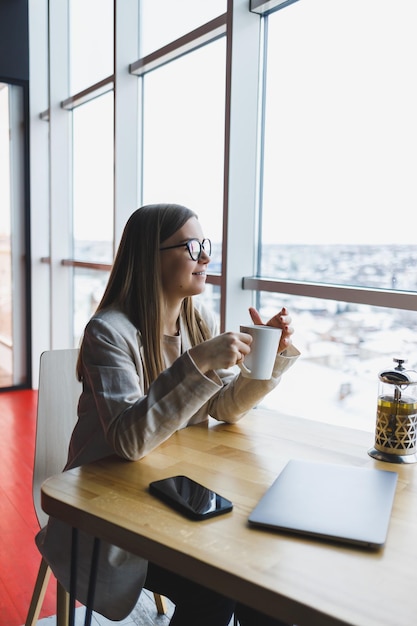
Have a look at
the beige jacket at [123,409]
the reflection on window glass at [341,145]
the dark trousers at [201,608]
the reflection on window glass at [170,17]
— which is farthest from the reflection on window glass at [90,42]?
the dark trousers at [201,608]

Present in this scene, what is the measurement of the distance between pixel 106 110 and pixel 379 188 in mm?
2377

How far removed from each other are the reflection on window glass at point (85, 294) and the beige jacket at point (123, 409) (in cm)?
266

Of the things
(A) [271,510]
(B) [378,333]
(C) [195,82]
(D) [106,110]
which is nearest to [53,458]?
(A) [271,510]

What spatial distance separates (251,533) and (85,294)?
3.62 meters

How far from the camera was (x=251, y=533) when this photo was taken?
859 millimetres

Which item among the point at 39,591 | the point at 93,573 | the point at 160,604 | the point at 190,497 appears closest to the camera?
the point at 190,497

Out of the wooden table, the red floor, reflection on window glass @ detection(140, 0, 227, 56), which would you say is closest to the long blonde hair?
the wooden table

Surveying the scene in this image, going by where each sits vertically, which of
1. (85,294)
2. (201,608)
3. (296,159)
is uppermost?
(296,159)

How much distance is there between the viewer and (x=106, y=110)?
12.6ft

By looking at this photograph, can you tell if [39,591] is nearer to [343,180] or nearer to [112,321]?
[112,321]

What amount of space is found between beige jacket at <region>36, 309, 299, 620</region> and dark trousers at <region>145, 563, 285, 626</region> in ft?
0.26

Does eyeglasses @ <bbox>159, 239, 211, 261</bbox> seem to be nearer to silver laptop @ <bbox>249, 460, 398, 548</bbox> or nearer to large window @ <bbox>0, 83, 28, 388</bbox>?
silver laptop @ <bbox>249, 460, 398, 548</bbox>

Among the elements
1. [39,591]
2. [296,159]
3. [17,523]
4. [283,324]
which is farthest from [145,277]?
[17,523]

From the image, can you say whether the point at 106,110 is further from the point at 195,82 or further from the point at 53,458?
the point at 53,458
